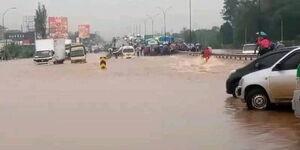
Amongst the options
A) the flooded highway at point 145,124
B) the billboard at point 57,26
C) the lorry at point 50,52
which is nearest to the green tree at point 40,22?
the billboard at point 57,26

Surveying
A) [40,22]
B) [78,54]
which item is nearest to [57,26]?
[40,22]

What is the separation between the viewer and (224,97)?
1800 cm

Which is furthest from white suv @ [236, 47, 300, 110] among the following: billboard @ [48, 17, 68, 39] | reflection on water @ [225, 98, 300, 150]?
billboard @ [48, 17, 68, 39]

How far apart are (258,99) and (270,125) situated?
240cm

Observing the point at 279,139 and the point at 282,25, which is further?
the point at 282,25

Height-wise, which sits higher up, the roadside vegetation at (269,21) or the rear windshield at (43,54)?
the roadside vegetation at (269,21)

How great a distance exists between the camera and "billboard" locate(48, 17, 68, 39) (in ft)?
495

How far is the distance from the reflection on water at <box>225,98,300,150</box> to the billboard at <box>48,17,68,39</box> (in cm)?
13857

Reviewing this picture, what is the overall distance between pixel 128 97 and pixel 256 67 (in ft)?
18.1

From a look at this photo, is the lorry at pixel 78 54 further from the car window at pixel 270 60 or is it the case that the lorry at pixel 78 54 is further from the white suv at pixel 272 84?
the white suv at pixel 272 84

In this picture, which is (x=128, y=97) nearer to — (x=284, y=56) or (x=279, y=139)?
(x=284, y=56)

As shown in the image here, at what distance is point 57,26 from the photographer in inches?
5984

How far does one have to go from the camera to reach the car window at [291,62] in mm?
13031

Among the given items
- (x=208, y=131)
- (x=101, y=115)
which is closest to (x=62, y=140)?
(x=208, y=131)
